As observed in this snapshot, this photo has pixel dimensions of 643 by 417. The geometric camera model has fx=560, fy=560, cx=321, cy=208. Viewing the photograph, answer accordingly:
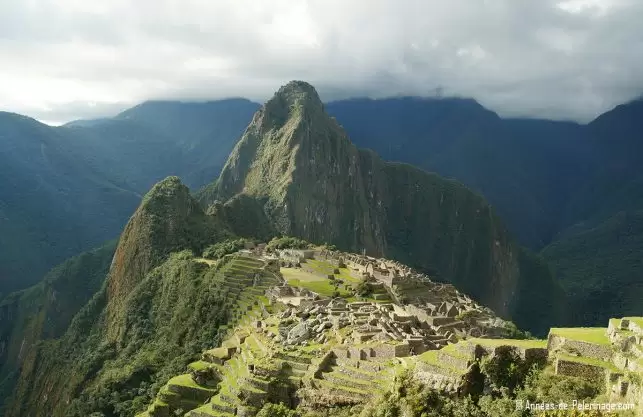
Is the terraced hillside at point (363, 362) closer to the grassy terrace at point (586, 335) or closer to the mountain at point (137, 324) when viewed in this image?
the grassy terrace at point (586, 335)

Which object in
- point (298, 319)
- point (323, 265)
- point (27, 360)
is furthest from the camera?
point (27, 360)

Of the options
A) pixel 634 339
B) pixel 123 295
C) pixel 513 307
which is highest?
pixel 634 339

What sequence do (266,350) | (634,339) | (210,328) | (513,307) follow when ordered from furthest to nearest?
(513,307)
(210,328)
(266,350)
(634,339)

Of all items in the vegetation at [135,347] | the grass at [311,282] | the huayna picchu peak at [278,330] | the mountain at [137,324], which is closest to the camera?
the huayna picchu peak at [278,330]

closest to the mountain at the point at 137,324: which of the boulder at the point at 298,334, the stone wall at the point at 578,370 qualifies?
the boulder at the point at 298,334

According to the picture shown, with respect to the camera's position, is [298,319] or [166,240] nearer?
[298,319]

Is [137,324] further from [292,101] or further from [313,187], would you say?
[292,101]

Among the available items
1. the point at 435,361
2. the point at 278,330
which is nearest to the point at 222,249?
the point at 278,330

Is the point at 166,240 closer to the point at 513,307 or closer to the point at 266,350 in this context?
the point at 266,350

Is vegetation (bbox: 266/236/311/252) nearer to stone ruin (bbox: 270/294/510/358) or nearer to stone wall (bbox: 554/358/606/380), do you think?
stone ruin (bbox: 270/294/510/358)

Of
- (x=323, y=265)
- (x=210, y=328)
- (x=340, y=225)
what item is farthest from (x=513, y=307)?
(x=210, y=328)
